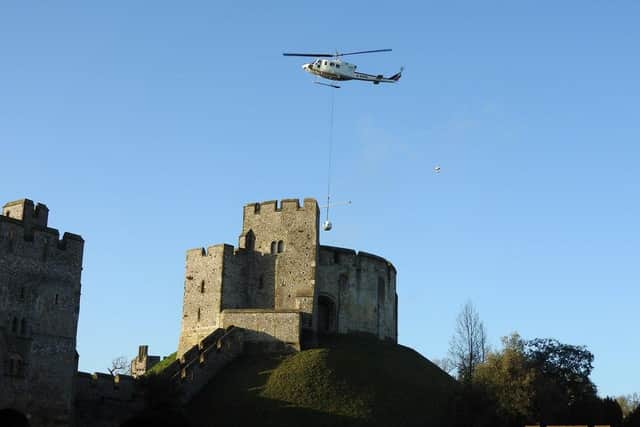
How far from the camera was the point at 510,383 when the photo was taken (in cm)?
5703

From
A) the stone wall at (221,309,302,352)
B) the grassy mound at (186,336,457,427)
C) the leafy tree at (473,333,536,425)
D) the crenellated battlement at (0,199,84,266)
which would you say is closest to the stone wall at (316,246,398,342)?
the grassy mound at (186,336,457,427)

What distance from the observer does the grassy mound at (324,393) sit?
191 ft

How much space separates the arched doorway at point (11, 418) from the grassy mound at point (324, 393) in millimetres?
10274

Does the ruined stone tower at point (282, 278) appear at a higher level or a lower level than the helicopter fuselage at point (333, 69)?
lower

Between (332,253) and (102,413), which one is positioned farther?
(332,253)

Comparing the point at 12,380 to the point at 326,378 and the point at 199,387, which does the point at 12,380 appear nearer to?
the point at 199,387

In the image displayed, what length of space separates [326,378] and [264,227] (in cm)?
1577

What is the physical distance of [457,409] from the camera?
57.7m

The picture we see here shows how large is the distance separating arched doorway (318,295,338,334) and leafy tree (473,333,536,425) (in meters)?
16.2

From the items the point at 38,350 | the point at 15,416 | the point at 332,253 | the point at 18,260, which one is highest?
the point at 332,253

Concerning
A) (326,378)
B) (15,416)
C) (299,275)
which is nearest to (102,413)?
(15,416)

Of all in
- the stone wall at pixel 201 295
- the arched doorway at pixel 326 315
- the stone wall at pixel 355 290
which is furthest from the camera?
the stone wall at pixel 355 290

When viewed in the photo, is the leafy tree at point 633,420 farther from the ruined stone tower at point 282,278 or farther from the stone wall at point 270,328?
the stone wall at point 270,328

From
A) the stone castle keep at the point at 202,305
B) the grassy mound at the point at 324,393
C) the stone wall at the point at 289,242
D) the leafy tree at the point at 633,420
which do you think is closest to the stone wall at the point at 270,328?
the stone castle keep at the point at 202,305
